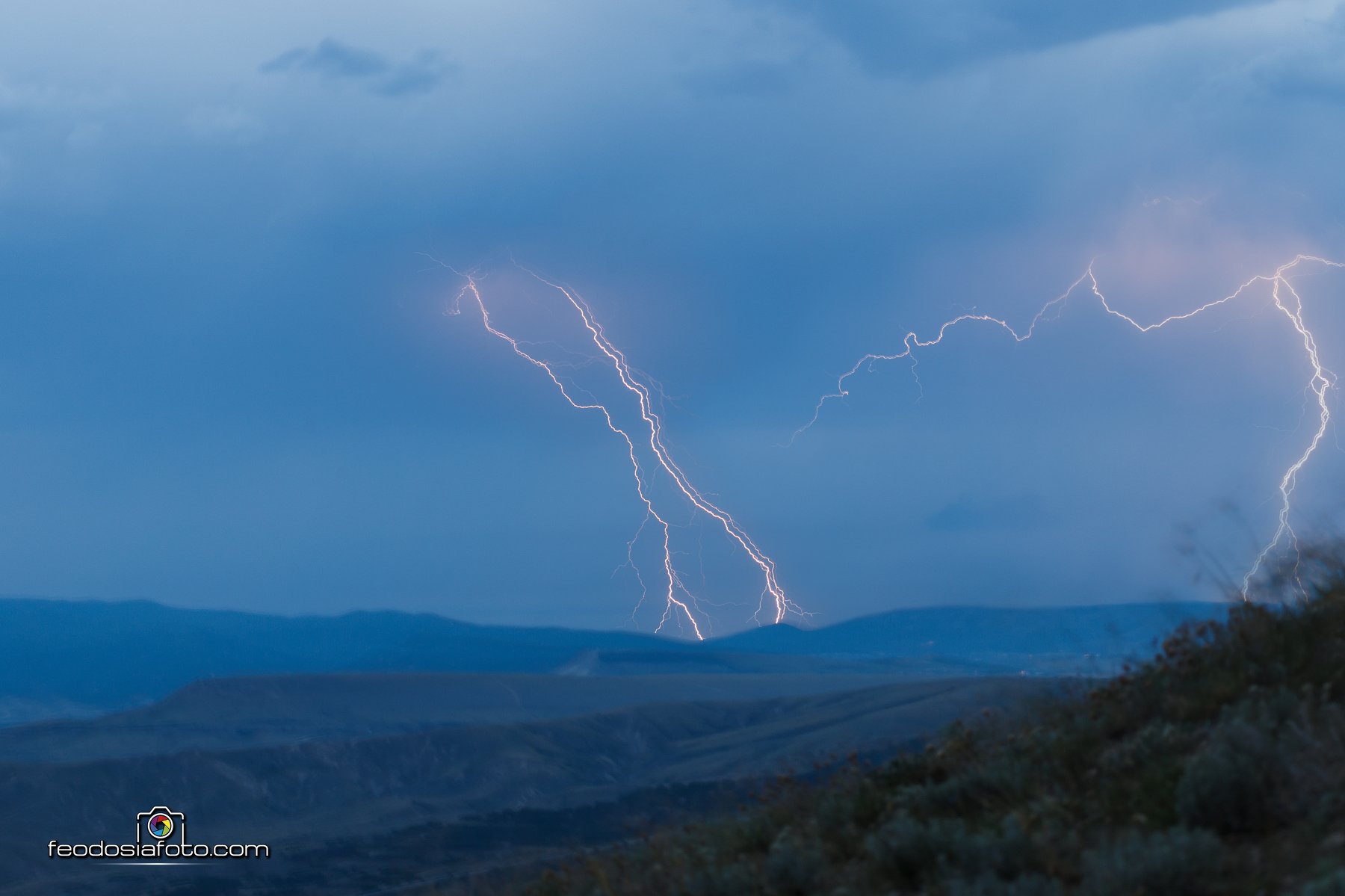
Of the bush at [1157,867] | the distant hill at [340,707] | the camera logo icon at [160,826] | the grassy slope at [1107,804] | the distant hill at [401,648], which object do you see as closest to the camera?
the bush at [1157,867]

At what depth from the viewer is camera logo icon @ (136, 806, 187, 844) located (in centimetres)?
3901

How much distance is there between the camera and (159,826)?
41.5m

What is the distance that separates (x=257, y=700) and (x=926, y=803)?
8031cm

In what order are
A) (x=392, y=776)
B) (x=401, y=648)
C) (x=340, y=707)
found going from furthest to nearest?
1. (x=401, y=648)
2. (x=340, y=707)
3. (x=392, y=776)

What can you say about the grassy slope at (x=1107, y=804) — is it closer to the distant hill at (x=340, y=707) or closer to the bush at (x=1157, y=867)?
the bush at (x=1157, y=867)

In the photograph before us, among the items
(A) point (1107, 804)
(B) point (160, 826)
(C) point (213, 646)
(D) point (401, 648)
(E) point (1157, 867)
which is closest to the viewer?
(E) point (1157, 867)

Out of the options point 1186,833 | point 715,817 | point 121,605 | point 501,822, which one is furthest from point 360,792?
point 121,605

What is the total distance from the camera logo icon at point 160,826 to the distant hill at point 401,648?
229ft

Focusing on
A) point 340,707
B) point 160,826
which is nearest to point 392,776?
point 160,826

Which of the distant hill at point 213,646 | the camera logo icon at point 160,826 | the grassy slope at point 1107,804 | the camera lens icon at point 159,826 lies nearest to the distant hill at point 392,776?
the camera logo icon at point 160,826

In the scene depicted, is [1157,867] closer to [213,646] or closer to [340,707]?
[340,707]

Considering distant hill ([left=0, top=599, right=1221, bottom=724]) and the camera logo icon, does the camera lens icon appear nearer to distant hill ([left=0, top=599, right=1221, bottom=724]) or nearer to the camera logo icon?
the camera logo icon

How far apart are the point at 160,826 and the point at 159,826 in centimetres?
50

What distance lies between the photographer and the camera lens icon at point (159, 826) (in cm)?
3808
